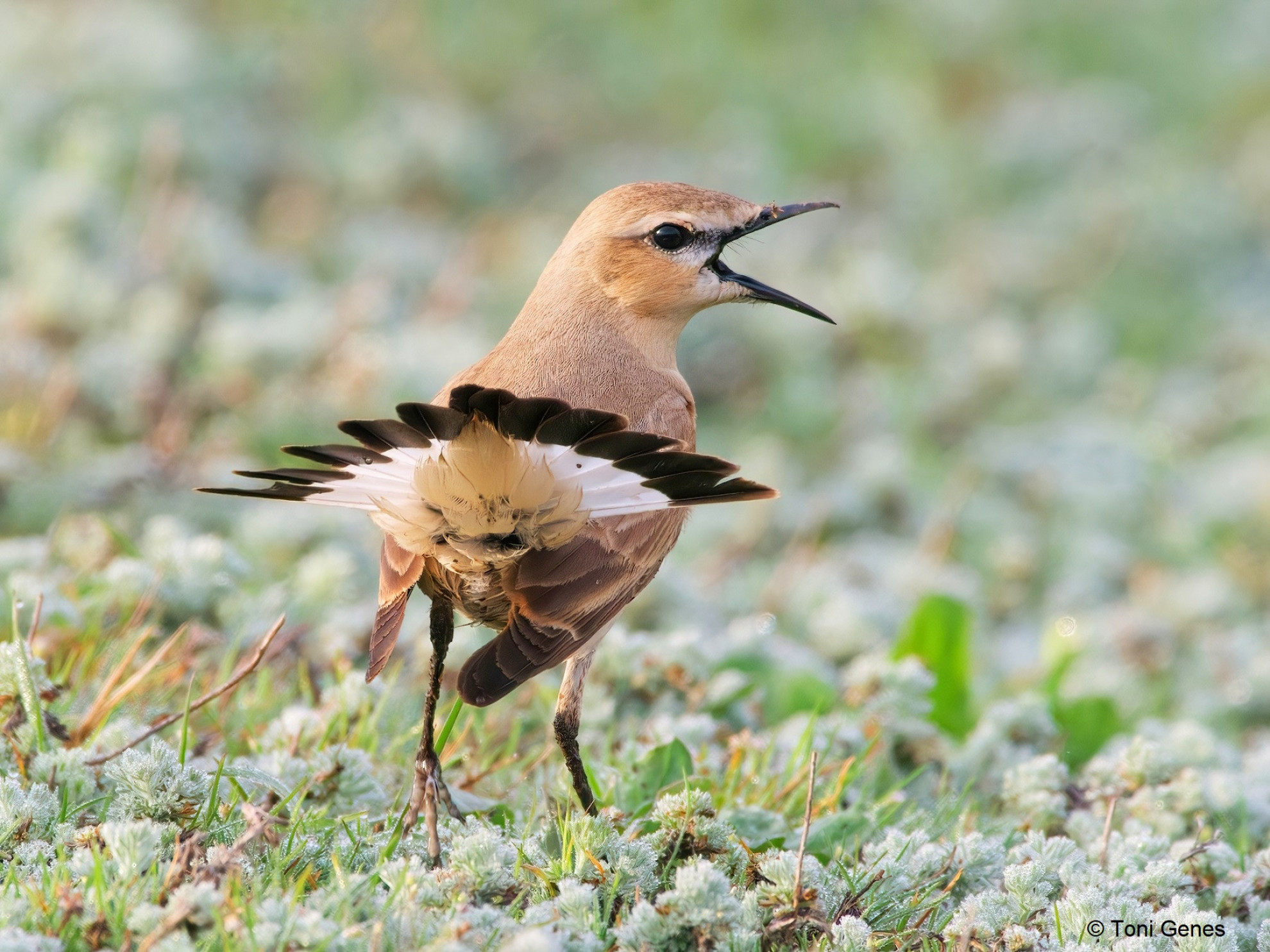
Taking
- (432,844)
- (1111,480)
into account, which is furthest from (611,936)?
(1111,480)

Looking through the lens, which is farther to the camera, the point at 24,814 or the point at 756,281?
the point at 756,281

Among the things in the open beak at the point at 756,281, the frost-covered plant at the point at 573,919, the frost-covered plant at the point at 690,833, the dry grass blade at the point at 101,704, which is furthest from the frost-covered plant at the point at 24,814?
the open beak at the point at 756,281

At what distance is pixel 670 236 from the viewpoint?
3996 mm

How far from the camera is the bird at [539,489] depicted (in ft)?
9.75

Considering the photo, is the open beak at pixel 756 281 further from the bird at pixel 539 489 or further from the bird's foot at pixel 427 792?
the bird's foot at pixel 427 792

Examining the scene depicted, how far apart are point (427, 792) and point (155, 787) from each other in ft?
2.03

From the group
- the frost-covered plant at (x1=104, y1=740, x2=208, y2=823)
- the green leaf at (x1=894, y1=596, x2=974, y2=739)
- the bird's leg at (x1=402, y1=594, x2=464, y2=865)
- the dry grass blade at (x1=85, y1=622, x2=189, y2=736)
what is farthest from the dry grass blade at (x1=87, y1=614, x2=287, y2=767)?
the green leaf at (x1=894, y1=596, x2=974, y2=739)

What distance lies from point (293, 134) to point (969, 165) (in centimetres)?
513

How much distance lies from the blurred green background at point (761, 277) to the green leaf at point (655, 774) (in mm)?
1127

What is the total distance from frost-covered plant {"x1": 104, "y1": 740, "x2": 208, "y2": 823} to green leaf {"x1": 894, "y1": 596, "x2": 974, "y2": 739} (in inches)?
106

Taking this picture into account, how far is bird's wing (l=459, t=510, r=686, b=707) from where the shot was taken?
2996 millimetres

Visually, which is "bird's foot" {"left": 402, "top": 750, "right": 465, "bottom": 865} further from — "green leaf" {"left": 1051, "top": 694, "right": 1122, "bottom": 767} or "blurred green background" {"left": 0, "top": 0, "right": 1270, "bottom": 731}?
"green leaf" {"left": 1051, "top": 694, "right": 1122, "bottom": 767}

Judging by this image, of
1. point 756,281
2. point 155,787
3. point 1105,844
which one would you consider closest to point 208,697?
point 155,787

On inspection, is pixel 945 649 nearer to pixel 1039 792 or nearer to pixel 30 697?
pixel 1039 792
